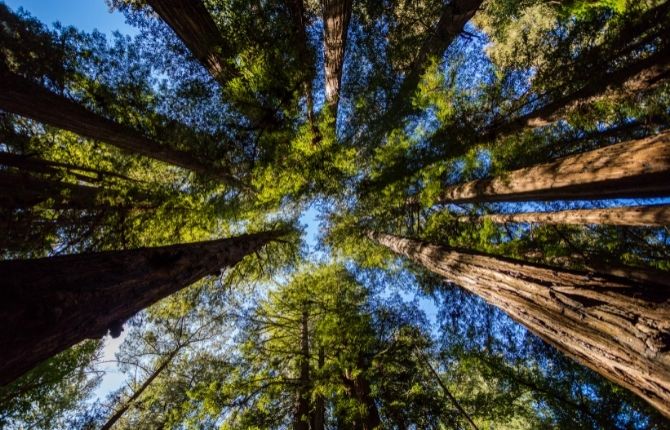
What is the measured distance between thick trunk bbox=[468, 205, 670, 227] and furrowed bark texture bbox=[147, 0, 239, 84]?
7.85 metres

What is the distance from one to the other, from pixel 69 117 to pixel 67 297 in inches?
176

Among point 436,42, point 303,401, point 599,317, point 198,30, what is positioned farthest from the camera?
point 436,42

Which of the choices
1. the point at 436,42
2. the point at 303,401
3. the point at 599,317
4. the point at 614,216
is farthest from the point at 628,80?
the point at 303,401

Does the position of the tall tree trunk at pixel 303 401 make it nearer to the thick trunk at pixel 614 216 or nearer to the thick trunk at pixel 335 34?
the thick trunk at pixel 335 34

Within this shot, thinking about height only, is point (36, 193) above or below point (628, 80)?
above

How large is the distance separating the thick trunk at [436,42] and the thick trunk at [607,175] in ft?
9.93

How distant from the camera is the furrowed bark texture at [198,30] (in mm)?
5062

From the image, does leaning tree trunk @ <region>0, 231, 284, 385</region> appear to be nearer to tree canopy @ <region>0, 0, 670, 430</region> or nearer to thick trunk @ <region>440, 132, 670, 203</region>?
tree canopy @ <region>0, 0, 670, 430</region>

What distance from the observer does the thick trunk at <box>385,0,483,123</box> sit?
20.1 ft

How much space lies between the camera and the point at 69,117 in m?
4.63

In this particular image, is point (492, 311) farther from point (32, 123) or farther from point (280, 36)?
point (32, 123)

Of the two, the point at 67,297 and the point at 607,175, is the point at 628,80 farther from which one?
the point at 67,297

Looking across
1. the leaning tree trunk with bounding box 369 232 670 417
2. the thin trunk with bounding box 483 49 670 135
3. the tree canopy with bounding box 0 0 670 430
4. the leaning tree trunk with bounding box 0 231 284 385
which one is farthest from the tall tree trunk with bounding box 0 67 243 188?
the thin trunk with bounding box 483 49 670 135

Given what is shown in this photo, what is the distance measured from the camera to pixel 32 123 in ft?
22.8
